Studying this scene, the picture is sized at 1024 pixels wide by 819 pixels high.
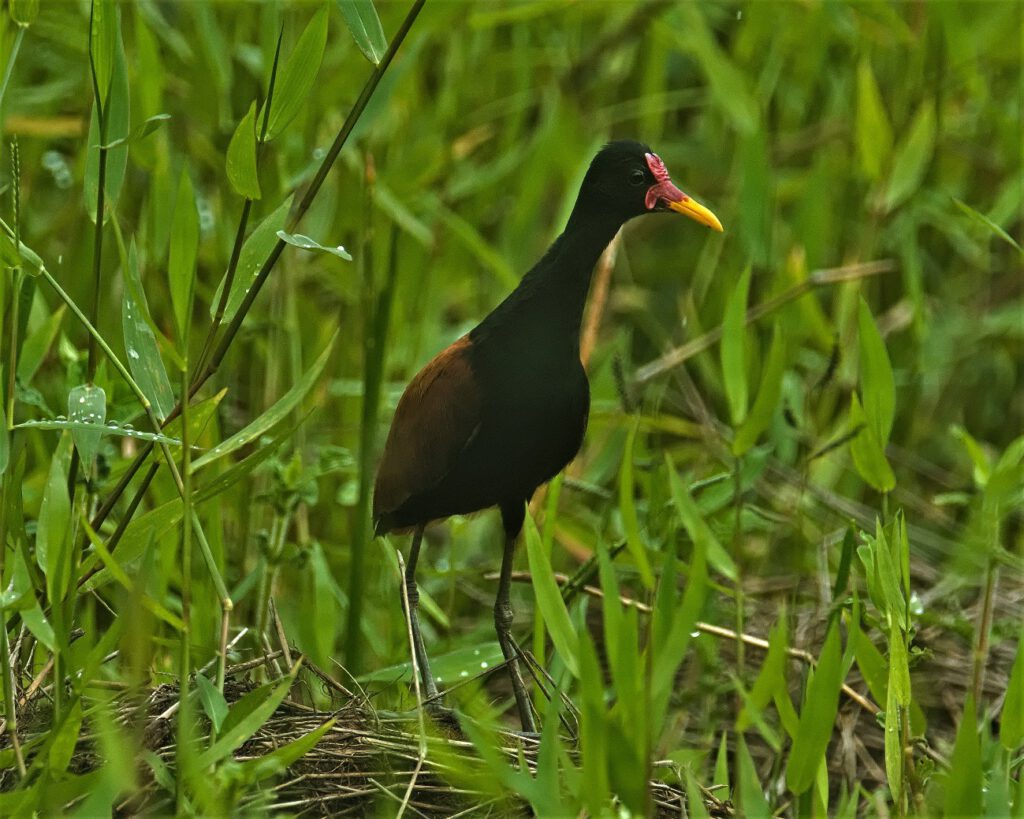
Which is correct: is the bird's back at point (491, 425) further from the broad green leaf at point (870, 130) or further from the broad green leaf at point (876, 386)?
the broad green leaf at point (870, 130)

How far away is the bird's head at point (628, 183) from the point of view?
245 cm

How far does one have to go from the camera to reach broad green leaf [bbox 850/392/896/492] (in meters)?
2.31

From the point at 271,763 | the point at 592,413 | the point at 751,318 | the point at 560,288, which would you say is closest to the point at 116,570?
the point at 271,763

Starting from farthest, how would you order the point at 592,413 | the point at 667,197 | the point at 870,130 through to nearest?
the point at 870,130 < the point at 592,413 < the point at 667,197

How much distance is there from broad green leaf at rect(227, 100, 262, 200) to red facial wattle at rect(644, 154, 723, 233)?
31.1 inches

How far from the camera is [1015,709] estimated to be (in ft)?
6.63

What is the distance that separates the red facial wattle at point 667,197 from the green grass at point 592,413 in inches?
7.1

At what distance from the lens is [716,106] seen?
4160 millimetres

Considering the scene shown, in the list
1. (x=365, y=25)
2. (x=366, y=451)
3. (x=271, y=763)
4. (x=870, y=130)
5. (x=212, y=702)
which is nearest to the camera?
(x=271, y=763)

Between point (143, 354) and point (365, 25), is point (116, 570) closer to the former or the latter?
point (143, 354)

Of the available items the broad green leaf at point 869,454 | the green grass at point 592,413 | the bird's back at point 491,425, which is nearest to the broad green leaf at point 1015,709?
the green grass at point 592,413

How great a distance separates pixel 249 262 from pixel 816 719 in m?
0.92

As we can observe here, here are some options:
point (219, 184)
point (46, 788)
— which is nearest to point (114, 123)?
point (46, 788)

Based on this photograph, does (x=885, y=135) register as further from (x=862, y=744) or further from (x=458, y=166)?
(x=862, y=744)
